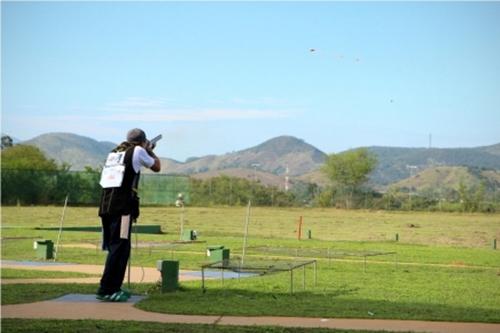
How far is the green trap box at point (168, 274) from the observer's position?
12430mm

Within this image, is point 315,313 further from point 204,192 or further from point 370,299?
point 204,192

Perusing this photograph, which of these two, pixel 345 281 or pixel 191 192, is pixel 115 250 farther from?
pixel 191 192

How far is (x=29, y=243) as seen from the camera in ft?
80.3

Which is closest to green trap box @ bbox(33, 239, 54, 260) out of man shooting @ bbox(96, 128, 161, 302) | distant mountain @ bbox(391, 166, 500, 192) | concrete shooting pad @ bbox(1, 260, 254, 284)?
concrete shooting pad @ bbox(1, 260, 254, 284)

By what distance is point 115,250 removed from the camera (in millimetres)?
10875

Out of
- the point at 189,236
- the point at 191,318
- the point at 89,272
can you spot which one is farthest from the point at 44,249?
the point at 191,318

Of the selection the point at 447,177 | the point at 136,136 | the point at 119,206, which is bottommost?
the point at 119,206

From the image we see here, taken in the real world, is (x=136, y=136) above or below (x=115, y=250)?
above

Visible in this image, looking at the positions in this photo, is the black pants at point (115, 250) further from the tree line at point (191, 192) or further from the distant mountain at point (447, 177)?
the distant mountain at point (447, 177)

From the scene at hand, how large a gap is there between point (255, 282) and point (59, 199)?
147 ft

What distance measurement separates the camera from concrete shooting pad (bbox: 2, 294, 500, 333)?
31.5 ft

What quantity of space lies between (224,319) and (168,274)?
2784 millimetres

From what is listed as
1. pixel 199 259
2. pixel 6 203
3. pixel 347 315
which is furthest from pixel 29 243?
pixel 6 203

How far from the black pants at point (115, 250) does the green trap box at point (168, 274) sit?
1.49 metres
